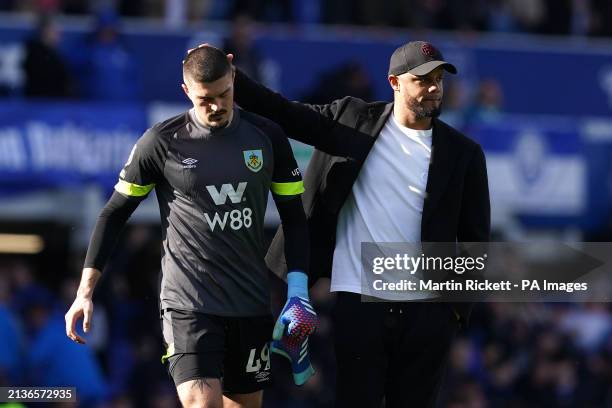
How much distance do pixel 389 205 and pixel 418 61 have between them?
0.74 metres

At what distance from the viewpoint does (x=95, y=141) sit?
12.8m

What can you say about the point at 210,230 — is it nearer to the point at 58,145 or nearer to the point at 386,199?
the point at 386,199

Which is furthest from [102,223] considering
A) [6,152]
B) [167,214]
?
[6,152]

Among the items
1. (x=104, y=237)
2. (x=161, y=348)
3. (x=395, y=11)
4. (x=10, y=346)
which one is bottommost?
(x=161, y=348)

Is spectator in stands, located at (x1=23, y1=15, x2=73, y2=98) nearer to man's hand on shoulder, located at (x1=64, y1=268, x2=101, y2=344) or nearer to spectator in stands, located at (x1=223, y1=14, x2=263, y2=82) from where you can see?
spectator in stands, located at (x1=223, y1=14, x2=263, y2=82)

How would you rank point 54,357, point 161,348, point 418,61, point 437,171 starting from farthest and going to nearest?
1. point 161,348
2. point 54,357
3. point 437,171
4. point 418,61

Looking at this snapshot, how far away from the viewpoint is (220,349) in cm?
659

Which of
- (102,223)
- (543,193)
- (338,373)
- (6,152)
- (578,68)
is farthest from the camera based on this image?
(578,68)

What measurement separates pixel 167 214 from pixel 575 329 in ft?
30.3

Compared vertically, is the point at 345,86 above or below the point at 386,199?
above

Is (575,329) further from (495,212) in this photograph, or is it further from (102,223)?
(102,223)

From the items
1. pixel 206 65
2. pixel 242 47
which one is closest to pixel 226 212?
pixel 206 65

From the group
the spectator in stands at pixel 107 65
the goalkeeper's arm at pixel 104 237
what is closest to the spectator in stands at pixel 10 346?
A: the spectator in stands at pixel 107 65

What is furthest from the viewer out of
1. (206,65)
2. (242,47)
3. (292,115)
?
(242,47)
